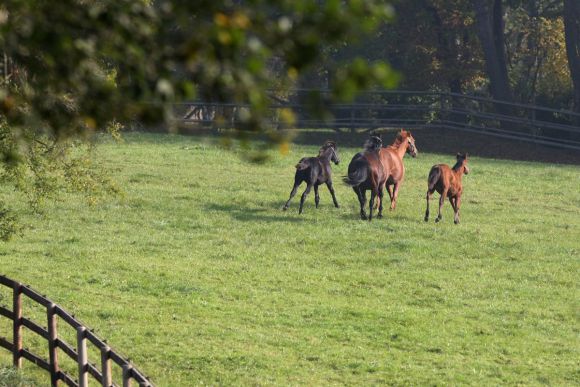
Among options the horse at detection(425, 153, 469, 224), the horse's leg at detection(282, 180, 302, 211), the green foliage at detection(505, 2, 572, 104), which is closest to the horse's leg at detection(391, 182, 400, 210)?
the horse at detection(425, 153, 469, 224)

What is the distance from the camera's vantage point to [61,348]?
52.9 ft

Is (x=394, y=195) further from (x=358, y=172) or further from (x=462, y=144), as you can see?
(x=462, y=144)

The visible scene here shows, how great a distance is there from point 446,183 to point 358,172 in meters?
2.34

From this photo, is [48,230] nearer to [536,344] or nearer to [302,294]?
[302,294]

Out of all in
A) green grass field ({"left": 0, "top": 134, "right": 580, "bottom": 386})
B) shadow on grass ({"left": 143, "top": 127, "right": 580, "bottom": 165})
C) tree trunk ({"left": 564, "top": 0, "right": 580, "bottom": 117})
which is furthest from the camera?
tree trunk ({"left": 564, "top": 0, "right": 580, "bottom": 117})

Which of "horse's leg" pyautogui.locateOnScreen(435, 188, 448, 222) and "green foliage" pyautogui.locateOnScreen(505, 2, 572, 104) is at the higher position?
"green foliage" pyautogui.locateOnScreen(505, 2, 572, 104)

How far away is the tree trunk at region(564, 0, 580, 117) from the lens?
1986 inches

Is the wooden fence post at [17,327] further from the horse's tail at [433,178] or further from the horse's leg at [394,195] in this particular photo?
the horse's leg at [394,195]

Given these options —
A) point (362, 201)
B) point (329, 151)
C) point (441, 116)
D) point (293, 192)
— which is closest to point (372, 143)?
point (329, 151)

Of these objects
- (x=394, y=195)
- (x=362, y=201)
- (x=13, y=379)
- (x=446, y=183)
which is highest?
(x=446, y=183)

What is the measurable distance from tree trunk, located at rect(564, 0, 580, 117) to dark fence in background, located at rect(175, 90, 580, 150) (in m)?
1.57

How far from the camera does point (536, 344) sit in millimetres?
21297

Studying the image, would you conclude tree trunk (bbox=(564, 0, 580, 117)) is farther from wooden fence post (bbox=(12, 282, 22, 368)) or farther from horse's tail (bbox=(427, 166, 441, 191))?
wooden fence post (bbox=(12, 282, 22, 368))

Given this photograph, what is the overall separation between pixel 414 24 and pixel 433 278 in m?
30.9
